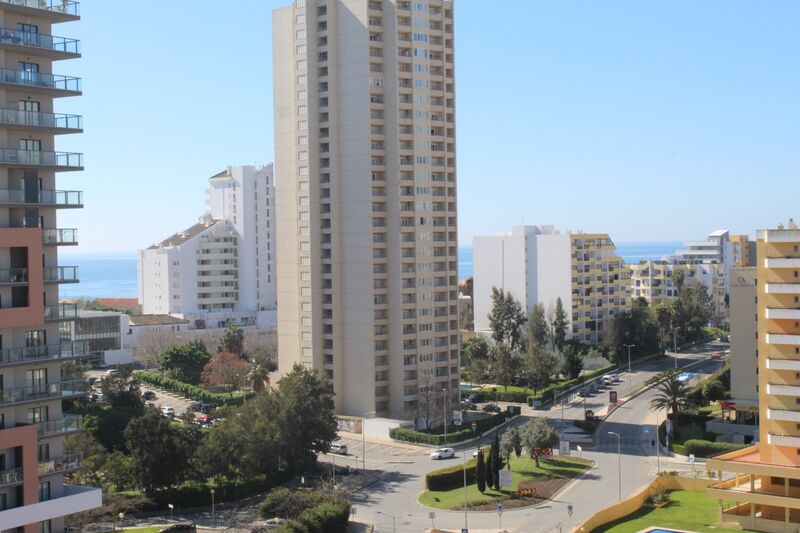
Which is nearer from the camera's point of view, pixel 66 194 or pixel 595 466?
pixel 66 194

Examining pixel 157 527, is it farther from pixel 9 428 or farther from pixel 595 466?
pixel 595 466

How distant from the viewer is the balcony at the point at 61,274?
129ft

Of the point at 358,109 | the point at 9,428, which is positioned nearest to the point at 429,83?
the point at 358,109

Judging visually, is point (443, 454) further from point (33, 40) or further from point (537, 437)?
point (33, 40)

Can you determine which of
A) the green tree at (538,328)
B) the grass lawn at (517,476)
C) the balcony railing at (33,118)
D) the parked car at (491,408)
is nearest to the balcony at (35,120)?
the balcony railing at (33,118)

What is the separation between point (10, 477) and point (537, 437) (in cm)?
3446

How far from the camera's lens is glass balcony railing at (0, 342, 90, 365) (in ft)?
122

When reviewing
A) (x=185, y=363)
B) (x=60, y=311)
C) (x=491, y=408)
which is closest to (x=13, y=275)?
(x=60, y=311)

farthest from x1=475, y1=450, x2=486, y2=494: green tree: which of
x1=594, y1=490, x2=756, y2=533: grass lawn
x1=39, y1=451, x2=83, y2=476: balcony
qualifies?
x1=39, y1=451, x2=83, y2=476: balcony

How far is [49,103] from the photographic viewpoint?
3962cm

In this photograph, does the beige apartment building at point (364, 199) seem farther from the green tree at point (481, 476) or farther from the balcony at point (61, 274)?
the balcony at point (61, 274)

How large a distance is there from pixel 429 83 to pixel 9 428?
175 ft

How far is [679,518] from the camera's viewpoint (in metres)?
51.1

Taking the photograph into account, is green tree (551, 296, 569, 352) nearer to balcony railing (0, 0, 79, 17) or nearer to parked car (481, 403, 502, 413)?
parked car (481, 403, 502, 413)
